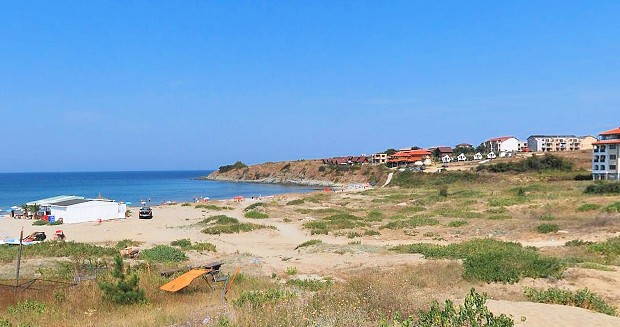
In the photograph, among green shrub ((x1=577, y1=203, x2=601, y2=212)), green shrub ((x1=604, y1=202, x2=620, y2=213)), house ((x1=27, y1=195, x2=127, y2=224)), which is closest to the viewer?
green shrub ((x1=604, y1=202, x2=620, y2=213))

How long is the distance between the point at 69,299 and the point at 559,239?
74.5ft

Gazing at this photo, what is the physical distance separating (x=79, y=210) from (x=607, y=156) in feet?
219

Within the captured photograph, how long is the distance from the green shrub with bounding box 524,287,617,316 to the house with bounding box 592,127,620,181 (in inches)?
A: 2468

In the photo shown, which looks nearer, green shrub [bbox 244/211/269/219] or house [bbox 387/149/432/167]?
green shrub [bbox 244/211/269/219]

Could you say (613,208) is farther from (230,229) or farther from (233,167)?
(233,167)

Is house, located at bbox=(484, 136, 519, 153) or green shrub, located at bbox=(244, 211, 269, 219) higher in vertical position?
house, located at bbox=(484, 136, 519, 153)

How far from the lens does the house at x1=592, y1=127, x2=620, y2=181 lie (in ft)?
210

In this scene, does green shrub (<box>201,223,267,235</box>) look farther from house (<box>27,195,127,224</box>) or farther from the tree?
the tree

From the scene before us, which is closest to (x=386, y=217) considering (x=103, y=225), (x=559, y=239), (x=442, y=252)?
(x=559, y=239)

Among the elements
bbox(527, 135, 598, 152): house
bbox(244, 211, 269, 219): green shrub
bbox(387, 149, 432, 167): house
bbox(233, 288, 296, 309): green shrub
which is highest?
bbox(527, 135, 598, 152): house

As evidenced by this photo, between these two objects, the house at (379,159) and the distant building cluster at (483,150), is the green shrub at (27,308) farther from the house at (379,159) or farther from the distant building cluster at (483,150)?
the house at (379,159)

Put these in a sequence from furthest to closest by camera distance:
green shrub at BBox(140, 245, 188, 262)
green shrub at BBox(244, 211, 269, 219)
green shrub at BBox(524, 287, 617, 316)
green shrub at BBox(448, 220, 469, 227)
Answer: green shrub at BBox(244, 211, 269, 219) < green shrub at BBox(448, 220, 469, 227) < green shrub at BBox(140, 245, 188, 262) < green shrub at BBox(524, 287, 617, 316)

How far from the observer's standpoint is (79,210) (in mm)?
41594

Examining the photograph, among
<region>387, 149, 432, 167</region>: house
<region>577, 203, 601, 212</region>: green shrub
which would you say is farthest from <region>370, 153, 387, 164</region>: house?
<region>577, 203, 601, 212</region>: green shrub
